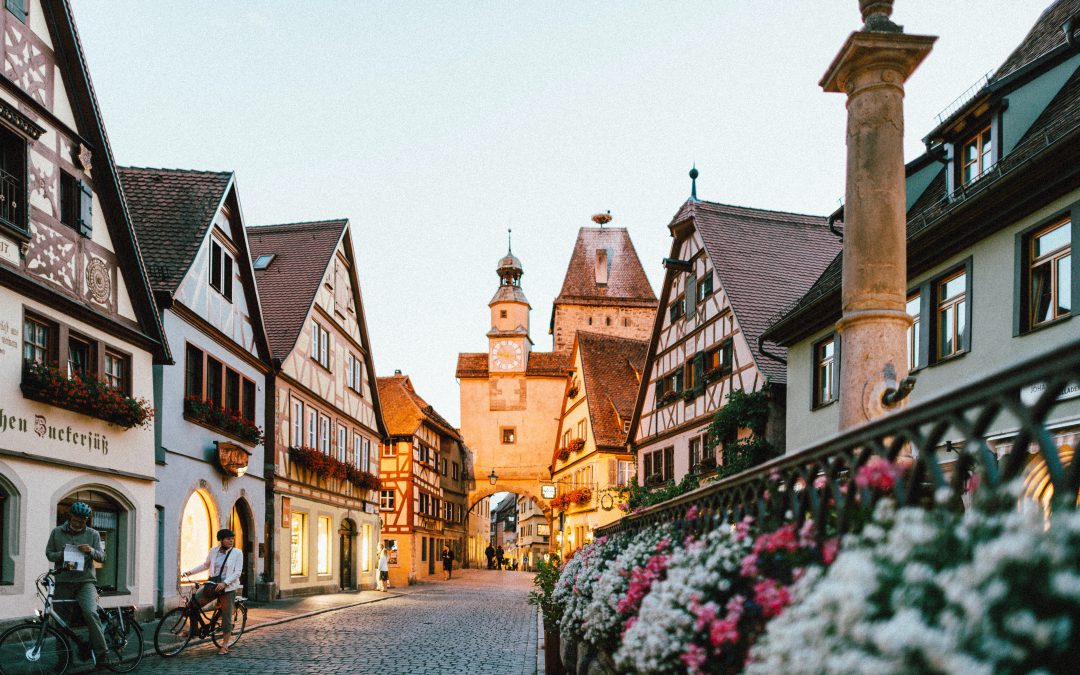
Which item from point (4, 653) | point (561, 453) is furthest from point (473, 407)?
point (4, 653)

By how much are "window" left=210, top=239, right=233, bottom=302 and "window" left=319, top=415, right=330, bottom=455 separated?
Result: 734 centimetres

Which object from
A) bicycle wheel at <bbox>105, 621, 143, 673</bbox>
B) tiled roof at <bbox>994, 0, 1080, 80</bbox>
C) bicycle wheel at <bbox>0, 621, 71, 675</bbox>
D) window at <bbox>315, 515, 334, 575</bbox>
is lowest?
window at <bbox>315, 515, 334, 575</bbox>

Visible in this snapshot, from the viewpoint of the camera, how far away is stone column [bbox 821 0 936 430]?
655cm

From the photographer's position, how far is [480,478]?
6112 cm

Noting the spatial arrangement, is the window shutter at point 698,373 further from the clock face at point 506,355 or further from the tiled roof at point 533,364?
the clock face at point 506,355

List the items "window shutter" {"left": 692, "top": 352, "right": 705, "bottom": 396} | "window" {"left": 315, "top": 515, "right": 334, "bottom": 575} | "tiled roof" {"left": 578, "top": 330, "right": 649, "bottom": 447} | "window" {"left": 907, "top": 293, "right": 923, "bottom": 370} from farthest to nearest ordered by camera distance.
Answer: "tiled roof" {"left": 578, "top": 330, "right": 649, "bottom": 447}
"window" {"left": 315, "top": 515, "right": 334, "bottom": 575}
"window shutter" {"left": 692, "top": 352, "right": 705, "bottom": 396}
"window" {"left": 907, "top": 293, "right": 923, "bottom": 370}

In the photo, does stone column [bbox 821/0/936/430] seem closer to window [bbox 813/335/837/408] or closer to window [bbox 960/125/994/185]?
window [bbox 960/125/994/185]

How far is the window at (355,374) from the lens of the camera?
3086 cm

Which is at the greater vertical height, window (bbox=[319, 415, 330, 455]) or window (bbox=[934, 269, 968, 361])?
window (bbox=[934, 269, 968, 361])

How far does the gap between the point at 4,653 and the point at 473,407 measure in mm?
54466

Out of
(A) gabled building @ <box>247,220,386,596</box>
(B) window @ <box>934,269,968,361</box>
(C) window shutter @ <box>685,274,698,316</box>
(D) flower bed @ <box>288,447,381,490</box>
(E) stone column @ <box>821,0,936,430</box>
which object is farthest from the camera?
(C) window shutter @ <box>685,274,698,316</box>

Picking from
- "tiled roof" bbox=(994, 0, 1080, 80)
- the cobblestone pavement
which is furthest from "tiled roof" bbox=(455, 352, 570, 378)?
"tiled roof" bbox=(994, 0, 1080, 80)

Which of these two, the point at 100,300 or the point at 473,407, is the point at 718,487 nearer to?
the point at 100,300

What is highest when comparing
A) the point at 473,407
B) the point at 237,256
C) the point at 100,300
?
the point at 237,256
